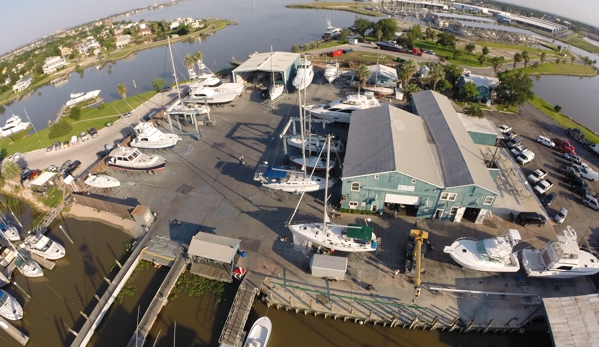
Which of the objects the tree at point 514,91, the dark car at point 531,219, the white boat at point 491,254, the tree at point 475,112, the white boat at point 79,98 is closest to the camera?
the white boat at point 491,254

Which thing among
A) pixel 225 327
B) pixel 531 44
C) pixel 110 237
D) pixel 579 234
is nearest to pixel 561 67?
pixel 531 44

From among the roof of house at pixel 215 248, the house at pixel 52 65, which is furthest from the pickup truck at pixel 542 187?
the house at pixel 52 65

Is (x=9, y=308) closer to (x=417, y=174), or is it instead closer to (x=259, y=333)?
(x=259, y=333)

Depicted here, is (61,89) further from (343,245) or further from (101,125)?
(343,245)

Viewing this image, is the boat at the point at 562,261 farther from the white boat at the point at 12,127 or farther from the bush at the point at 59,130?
the white boat at the point at 12,127

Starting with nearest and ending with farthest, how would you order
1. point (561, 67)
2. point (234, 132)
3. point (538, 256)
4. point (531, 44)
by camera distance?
point (538, 256), point (234, 132), point (561, 67), point (531, 44)

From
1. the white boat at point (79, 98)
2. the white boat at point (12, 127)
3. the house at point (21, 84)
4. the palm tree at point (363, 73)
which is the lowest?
the house at point (21, 84)

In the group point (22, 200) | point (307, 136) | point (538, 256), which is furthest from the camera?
point (307, 136)
